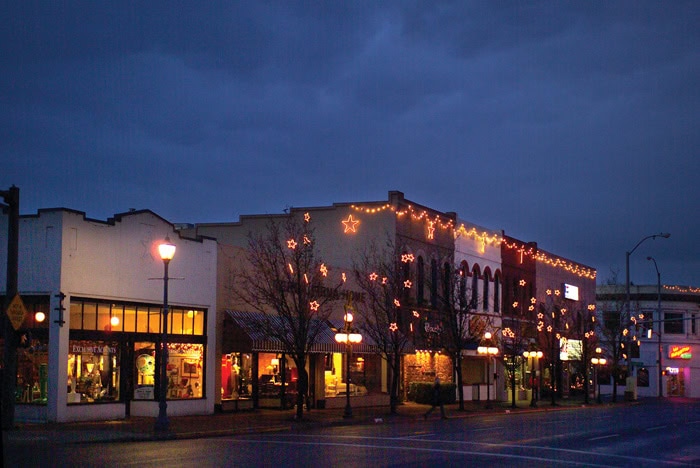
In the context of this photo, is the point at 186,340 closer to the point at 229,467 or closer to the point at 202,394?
the point at 202,394

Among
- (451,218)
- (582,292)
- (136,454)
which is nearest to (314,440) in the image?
(136,454)

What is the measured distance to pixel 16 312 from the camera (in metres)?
23.7

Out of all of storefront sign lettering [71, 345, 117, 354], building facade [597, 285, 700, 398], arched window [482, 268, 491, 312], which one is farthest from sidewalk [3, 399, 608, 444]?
building facade [597, 285, 700, 398]

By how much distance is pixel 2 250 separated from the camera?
29234 millimetres

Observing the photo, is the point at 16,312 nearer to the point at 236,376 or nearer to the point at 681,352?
the point at 236,376

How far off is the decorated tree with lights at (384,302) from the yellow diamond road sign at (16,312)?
18680 millimetres

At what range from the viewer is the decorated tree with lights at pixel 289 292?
A: 33250mm

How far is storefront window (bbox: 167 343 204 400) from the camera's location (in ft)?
107

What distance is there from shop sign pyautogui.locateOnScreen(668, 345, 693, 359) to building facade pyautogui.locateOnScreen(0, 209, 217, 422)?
59.4m

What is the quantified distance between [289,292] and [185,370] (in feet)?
18.7

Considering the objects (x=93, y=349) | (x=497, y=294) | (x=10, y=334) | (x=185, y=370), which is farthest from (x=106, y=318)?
(x=497, y=294)

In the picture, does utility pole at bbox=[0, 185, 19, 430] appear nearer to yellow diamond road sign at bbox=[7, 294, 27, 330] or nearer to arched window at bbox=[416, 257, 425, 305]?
yellow diamond road sign at bbox=[7, 294, 27, 330]

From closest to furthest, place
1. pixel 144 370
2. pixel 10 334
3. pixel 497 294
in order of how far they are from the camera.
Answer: pixel 10 334, pixel 144 370, pixel 497 294

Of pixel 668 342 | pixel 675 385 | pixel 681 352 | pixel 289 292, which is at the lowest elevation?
pixel 675 385
